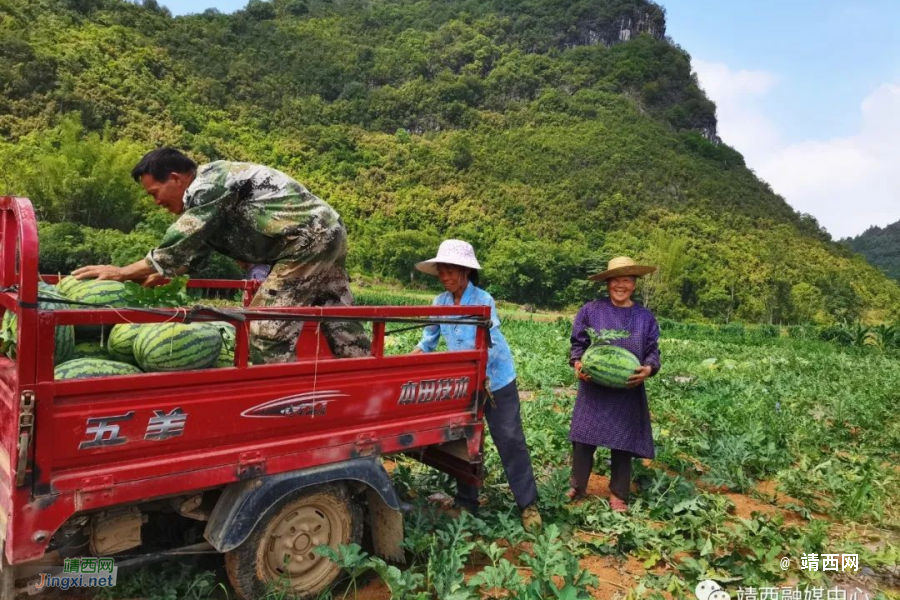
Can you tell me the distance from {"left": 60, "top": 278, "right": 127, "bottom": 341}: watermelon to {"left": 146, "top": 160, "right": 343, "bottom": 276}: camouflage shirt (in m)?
0.38

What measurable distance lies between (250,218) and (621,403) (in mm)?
3019

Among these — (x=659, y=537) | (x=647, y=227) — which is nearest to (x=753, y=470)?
(x=659, y=537)

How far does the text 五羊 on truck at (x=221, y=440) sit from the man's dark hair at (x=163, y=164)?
78 cm

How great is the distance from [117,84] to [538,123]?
70.1m

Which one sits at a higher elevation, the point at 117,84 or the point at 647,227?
the point at 117,84

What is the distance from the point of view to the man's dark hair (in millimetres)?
3189

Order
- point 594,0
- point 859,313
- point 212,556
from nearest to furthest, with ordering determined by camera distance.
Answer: point 212,556
point 859,313
point 594,0

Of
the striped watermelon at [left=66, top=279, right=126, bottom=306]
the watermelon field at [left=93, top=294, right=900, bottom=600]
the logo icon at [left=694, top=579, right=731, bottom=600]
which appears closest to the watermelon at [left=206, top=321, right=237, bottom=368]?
the striped watermelon at [left=66, top=279, right=126, bottom=306]

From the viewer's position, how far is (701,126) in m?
122

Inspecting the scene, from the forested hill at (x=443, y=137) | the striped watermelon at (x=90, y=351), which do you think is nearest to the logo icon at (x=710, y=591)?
the striped watermelon at (x=90, y=351)

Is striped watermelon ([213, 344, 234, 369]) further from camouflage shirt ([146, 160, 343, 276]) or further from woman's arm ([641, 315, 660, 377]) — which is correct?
woman's arm ([641, 315, 660, 377])

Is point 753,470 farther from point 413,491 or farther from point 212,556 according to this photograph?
point 212,556

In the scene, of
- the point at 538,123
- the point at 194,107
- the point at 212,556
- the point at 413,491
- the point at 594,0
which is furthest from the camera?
the point at 594,0

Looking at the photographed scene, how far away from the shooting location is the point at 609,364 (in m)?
4.22
